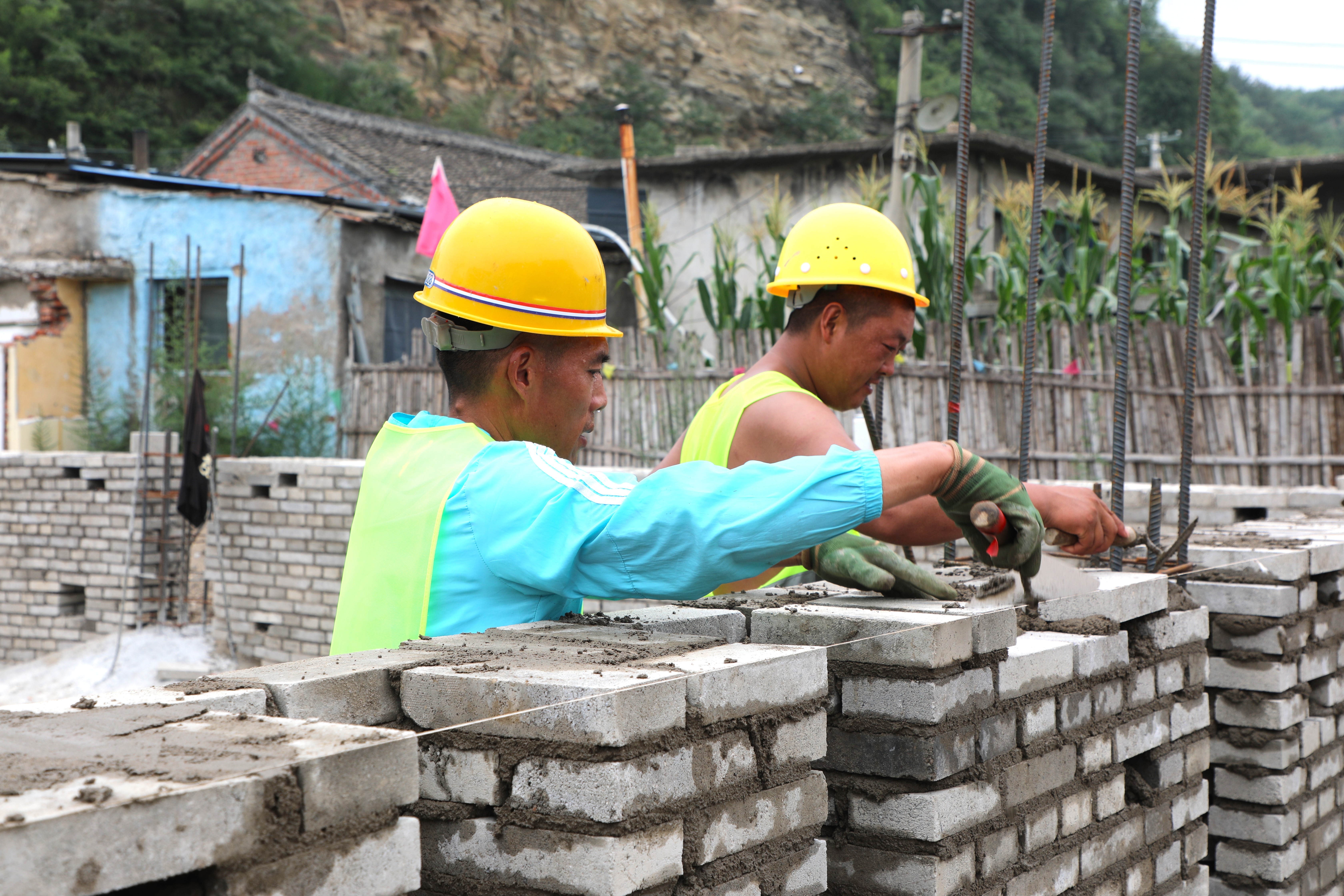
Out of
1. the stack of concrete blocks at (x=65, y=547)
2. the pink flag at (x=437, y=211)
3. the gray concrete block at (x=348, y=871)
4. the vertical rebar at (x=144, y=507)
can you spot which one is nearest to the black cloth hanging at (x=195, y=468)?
the vertical rebar at (x=144, y=507)

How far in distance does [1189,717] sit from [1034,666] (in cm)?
110

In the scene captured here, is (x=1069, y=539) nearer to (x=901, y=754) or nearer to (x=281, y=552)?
(x=901, y=754)

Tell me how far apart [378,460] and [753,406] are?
1.00m

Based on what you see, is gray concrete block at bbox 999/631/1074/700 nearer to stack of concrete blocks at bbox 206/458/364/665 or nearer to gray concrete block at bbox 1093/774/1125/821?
gray concrete block at bbox 1093/774/1125/821

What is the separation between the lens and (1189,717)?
3357 millimetres

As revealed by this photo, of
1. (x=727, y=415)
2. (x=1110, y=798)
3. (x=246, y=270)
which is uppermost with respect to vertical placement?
(x=246, y=270)

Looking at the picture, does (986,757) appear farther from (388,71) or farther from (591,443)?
(388,71)

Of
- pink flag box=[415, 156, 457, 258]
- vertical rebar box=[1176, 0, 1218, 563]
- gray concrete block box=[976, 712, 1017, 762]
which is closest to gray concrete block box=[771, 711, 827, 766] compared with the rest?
gray concrete block box=[976, 712, 1017, 762]

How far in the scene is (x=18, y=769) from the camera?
1.23m

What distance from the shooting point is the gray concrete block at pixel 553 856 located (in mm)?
1572

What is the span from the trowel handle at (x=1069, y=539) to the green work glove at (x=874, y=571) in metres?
0.37

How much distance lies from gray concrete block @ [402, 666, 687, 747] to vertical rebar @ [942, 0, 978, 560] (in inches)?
74.8

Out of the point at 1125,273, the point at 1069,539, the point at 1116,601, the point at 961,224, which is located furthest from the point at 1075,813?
the point at 961,224

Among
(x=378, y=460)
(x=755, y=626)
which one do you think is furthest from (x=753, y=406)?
(x=378, y=460)
